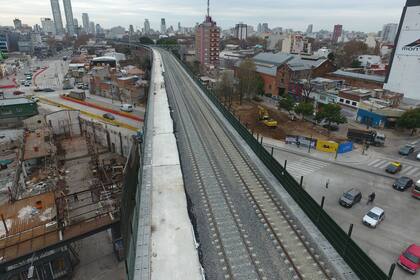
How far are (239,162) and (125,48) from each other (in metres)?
166

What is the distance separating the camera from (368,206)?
21938 millimetres

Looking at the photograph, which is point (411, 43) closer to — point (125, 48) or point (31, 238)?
point (31, 238)

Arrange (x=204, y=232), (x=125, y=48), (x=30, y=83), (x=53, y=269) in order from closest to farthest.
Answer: (x=204, y=232)
(x=53, y=269)
(x=30, y=83)
(x=125, y=48)

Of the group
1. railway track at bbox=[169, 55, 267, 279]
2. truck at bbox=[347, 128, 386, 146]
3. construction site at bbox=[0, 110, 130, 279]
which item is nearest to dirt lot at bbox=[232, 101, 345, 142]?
truck at bbox=[347, 128, 386, 146]

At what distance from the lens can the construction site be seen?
56.4ft

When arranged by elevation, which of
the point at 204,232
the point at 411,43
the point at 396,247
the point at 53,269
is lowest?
the point at 53,269

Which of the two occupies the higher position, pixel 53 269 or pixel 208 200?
pixel 208 200

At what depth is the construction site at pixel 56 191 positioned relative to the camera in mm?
17188

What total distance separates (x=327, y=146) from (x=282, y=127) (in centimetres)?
1037

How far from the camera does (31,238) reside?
55.6 ft

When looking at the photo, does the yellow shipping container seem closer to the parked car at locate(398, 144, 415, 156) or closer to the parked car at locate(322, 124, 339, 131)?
the parked car at locate(398, 144, 415, 156)

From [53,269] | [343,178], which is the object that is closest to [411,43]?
[343,178]

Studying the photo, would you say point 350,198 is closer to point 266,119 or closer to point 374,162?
point 374,162

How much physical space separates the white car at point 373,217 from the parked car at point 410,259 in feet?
10.2
